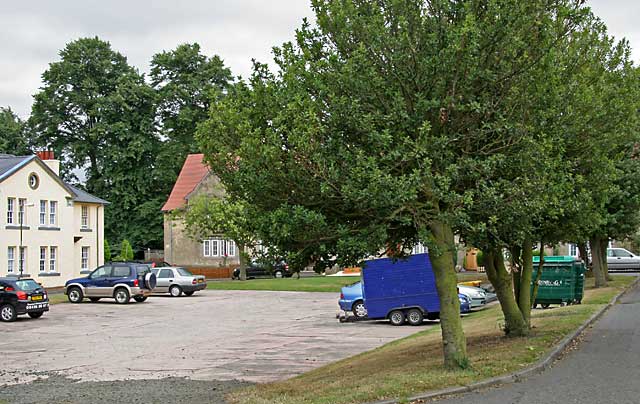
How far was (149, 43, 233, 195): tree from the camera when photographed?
70.1 metres

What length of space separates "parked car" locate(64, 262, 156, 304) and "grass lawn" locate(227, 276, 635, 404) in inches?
814

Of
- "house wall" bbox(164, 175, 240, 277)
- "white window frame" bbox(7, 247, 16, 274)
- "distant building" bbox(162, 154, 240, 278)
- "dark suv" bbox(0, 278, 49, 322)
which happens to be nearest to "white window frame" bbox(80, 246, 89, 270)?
"white window frame" bbox(7, 247, 16, 274)

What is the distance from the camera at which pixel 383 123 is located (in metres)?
11.2

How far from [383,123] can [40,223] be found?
138ft

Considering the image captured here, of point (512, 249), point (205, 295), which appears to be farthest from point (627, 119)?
point (205, 295)

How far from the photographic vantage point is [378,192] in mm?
10547

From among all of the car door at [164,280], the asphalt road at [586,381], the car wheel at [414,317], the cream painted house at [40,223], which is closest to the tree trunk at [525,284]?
the asphalt road at [586,381]

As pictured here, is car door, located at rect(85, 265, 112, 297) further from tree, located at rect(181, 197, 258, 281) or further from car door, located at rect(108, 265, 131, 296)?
tree, located at rect(181, 197, 258, 281)

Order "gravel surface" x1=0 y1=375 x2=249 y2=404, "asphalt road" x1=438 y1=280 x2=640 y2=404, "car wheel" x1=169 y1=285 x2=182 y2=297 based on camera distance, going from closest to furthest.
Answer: "asphalt road" x1=438 y1=280 x2=640 y2=404 < "gravel surface" x1=0 y1=375 x2=249 y2=404 < "car wheel" x1=169 y1=285 x2=182 y2=297

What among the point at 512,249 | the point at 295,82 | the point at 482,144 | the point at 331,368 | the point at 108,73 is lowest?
the point at 331,368

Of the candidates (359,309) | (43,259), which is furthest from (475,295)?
(43,259)

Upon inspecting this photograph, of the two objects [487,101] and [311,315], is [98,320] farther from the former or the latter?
[487,101]

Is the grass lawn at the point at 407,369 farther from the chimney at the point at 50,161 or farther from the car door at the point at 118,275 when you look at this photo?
the chimney at the point at 50,161

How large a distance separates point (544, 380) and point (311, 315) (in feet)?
63.1
